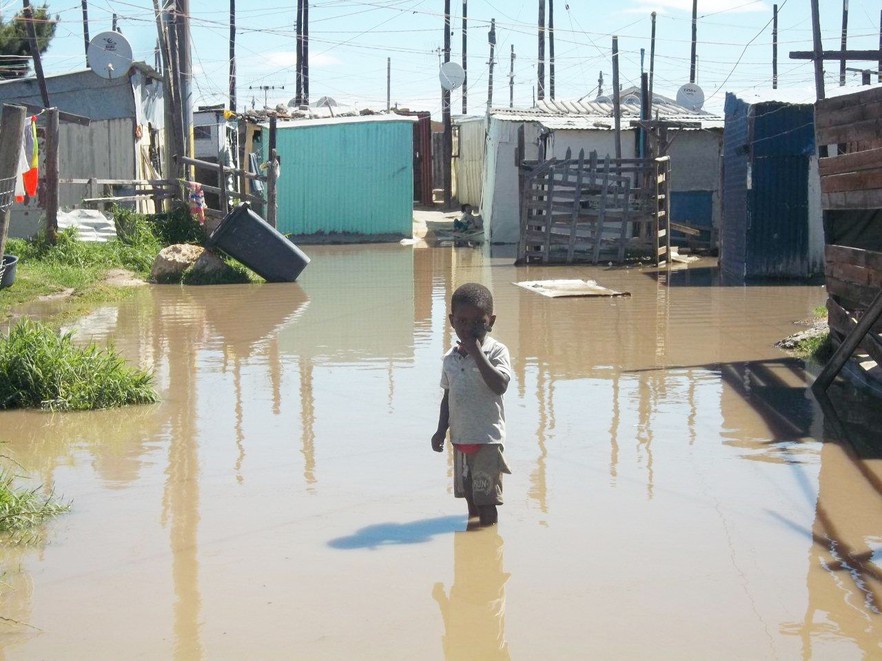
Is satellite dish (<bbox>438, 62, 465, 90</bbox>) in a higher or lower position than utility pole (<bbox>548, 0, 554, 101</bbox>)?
lower

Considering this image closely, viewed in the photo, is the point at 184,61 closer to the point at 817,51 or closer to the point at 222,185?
the point at 222,185

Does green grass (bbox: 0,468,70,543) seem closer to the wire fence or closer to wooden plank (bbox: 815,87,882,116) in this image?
the wire fence

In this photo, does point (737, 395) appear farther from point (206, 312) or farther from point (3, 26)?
point (3, 26)

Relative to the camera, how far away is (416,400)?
26.4 ft

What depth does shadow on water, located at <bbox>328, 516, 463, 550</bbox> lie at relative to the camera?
16.2 ft

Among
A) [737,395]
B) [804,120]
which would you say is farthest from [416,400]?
[804,120]

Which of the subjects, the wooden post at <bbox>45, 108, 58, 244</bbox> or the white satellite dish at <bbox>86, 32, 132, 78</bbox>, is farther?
the white satellite dish at <bbox>86, 32, 132, 78</bbox>

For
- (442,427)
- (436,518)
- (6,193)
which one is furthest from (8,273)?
(442,427)

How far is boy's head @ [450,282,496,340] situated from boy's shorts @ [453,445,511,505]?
550 mm

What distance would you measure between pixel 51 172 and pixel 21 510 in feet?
39.9

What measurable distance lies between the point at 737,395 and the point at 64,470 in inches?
189

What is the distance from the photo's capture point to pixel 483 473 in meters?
5.04

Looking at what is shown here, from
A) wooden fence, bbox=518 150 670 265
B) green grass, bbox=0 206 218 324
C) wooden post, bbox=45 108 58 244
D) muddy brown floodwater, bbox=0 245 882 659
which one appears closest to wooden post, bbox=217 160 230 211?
green grass, bbox=0 206 218 324

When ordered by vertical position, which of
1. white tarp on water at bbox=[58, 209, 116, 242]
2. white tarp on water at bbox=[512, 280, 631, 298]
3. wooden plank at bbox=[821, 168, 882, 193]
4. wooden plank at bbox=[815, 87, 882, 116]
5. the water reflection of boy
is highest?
wooden plank at bbox=[815, 87, 882, 116]
